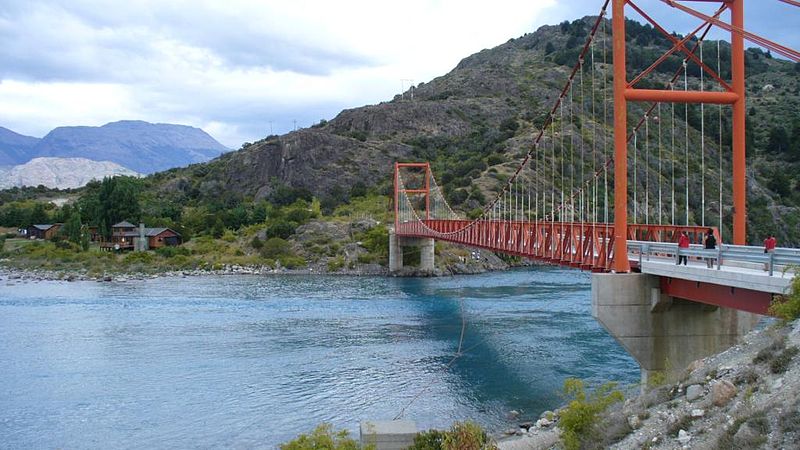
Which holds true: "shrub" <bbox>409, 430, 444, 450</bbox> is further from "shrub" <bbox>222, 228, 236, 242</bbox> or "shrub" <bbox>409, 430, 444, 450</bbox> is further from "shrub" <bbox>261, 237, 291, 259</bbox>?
"shrub" <bbox>222, 228, 236, 242</bbox>

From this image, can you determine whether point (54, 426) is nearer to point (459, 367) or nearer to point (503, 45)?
point (459, 367)

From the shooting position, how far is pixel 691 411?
897 cm

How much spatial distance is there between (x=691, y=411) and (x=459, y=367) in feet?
47.3

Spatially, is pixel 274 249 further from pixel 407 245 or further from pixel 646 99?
pixel 646 99

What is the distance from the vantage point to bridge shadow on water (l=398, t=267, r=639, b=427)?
19.6m

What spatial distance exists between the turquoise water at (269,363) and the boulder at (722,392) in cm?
811

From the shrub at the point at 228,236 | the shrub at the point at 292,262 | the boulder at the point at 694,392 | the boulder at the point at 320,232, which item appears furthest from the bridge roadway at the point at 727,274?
the shrub at the point at 228,236

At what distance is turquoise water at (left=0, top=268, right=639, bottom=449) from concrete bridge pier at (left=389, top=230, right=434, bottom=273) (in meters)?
16.7

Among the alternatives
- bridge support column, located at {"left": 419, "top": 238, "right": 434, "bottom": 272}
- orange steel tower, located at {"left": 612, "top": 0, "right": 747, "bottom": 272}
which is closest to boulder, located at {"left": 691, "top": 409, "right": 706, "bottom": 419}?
orange steel tower, located at {"left": 612, "top": 0, "right": 747, "bottom": 272}

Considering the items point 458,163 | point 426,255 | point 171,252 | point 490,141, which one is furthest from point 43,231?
point 490,141

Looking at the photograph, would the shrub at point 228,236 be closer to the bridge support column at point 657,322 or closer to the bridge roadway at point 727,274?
the bridge roadway at point 727,274

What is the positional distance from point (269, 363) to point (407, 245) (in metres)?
37.9

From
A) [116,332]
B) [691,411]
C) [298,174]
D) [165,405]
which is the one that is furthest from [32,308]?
[298,174]

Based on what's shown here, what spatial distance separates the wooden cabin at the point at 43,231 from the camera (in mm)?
74762
